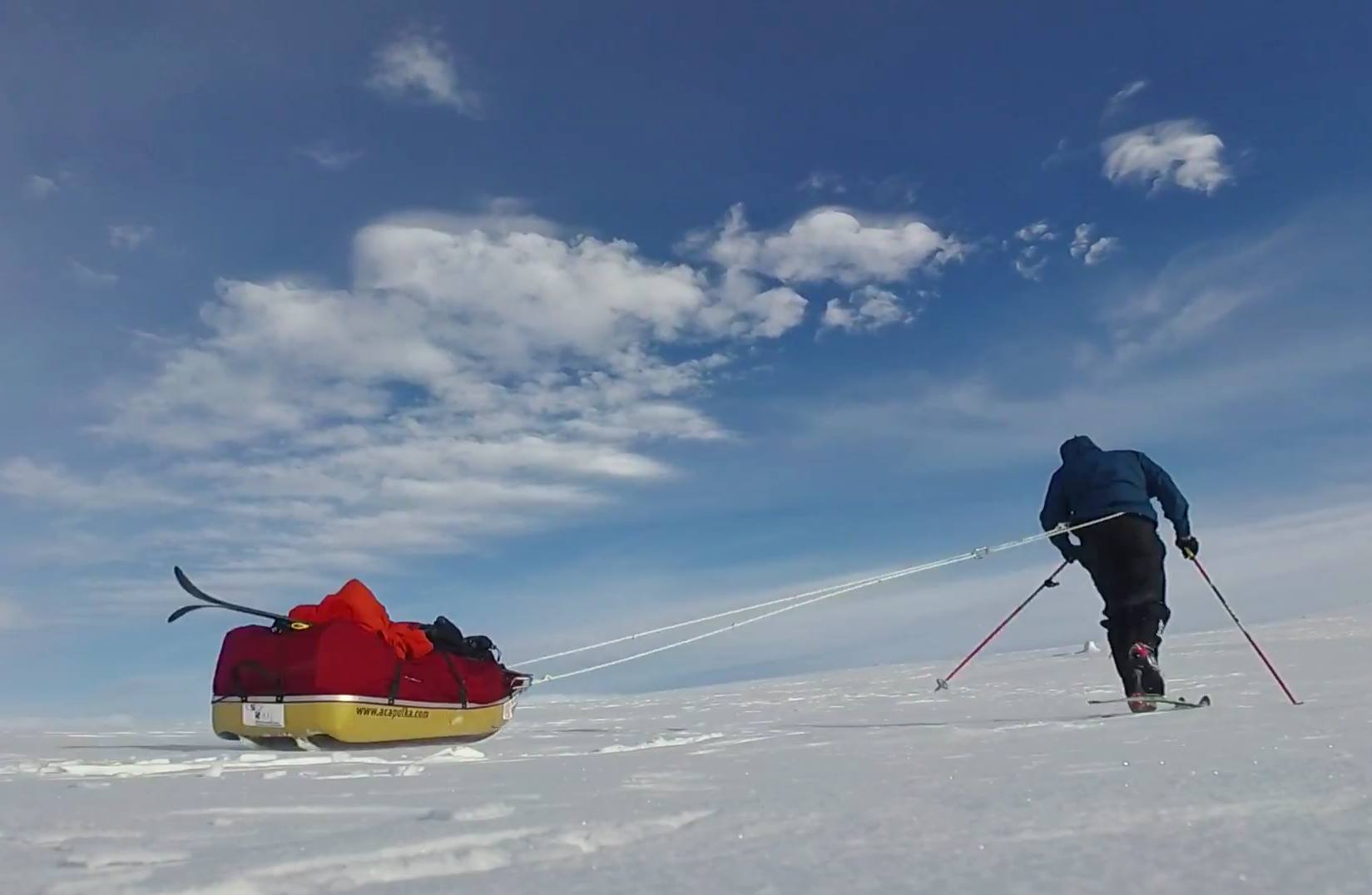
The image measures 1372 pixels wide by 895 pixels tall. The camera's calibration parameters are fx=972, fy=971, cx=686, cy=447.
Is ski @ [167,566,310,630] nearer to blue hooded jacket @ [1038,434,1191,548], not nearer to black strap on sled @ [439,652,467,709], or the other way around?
black strap on sled @ [439,652,467,709]

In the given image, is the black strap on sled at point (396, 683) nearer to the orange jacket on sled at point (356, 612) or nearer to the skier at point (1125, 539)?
the orange jacket on sled at point (356, 612)

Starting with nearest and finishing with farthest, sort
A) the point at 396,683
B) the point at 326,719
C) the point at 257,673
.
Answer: the point at 326,719 < the point at 257,673 < the point at 396,683

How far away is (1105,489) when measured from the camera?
669cm

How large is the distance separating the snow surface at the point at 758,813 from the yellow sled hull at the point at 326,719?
0.29 metres

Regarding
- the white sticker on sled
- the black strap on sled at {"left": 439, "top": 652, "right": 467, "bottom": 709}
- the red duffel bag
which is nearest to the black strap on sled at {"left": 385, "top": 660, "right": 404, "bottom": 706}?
the red duffel bag

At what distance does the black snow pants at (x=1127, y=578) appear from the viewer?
6.19 meters

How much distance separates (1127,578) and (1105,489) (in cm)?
63

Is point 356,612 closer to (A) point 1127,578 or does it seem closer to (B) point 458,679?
(B) point 458,679

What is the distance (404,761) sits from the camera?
4.38 meters

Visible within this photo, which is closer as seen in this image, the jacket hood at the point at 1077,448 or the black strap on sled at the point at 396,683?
the black strap on sled at the point at 396,683

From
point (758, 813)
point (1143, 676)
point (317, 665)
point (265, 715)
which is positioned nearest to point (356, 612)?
point (317, 665)

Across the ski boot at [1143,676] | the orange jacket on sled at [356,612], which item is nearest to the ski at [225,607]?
the orange jacket on sled at [356,612]

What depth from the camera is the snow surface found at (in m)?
1.69

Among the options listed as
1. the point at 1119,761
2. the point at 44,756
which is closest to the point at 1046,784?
the point at 1119,761
